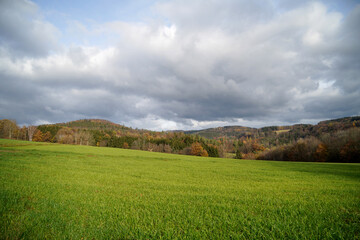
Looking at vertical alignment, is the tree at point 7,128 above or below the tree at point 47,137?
above

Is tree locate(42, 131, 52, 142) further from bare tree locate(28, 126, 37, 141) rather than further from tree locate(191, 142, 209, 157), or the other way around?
tree locate(191, 142, 209, 157)

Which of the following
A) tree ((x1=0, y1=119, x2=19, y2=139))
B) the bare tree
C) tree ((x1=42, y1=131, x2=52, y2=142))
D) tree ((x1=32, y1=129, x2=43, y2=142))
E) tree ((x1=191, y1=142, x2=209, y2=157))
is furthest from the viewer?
tree ((x1=42, y1=131, x2=52, y2=142))

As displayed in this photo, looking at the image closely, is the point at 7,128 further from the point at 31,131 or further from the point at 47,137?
the point at 47,137

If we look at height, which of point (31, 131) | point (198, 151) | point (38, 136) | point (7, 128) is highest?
point (7, 128)

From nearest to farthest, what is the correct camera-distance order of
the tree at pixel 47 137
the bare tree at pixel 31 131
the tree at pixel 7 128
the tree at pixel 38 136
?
the tree at pixel 7 128 < the bare tree at pixel 31 131 < the tree at pixel 38 136 < the tree at pixel 47 137

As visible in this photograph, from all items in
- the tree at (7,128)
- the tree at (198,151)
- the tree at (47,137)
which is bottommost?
the tree at (198,151)

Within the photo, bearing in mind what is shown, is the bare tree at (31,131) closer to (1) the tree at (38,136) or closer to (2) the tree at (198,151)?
(1) the tree at (38,136)

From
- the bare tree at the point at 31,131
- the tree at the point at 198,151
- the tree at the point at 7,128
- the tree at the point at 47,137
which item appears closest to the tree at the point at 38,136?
the tree at the point at 47,137

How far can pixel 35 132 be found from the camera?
384 feet

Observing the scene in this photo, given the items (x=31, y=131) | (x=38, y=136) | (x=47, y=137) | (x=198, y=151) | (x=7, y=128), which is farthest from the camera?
(x=47, y=137)

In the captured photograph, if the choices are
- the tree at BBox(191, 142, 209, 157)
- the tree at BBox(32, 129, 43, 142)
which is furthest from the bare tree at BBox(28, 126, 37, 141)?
the tree at BBox(191, 142, 209, 157)

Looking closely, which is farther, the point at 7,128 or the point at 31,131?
the point at 31,131

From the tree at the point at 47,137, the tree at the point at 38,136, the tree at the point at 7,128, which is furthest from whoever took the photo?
the tree at the point at 47,137

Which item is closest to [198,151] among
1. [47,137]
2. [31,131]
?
[47,137]
